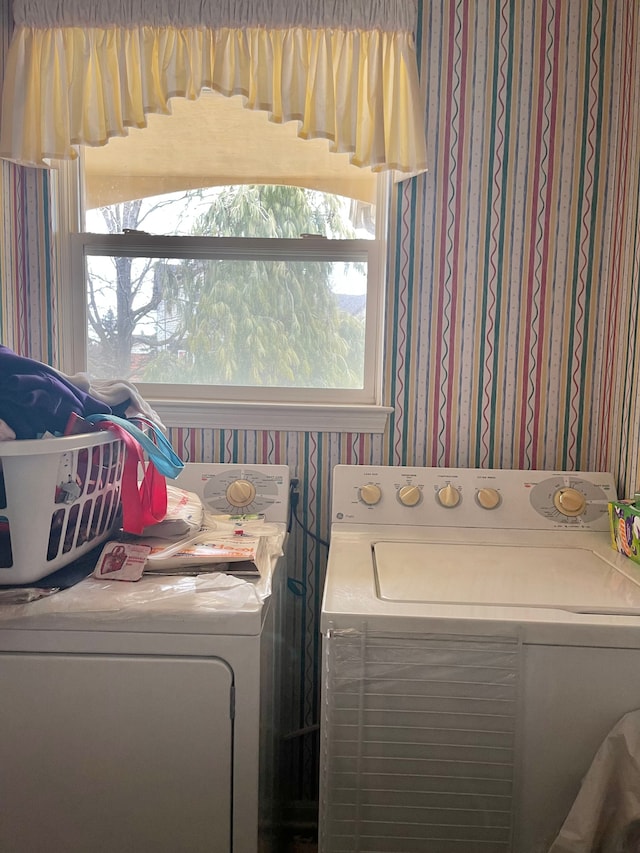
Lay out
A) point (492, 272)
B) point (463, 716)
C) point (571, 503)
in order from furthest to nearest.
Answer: point (492, 272), point (571, 503), point (463, 716)

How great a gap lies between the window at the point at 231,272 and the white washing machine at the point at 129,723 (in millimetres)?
879

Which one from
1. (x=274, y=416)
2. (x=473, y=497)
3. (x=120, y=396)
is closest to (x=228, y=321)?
(x=274, y=416)

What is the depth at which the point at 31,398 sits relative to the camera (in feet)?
3.38

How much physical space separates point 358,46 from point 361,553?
1.32 m

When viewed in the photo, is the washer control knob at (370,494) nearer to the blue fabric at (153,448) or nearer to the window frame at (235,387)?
the window frame at (235,387)

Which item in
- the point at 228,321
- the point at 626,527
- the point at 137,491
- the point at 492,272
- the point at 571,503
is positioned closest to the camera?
the point at 137,491

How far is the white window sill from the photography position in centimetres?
179

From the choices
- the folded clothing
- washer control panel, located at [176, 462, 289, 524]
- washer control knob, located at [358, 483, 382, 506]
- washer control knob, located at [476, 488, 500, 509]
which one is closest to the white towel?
the folded clothing

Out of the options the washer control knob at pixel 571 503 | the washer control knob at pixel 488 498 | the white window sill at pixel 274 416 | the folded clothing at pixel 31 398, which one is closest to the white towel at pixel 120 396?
the folded clothing at pixel 31 398

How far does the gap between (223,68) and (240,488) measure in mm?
1113

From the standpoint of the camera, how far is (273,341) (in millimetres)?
1875

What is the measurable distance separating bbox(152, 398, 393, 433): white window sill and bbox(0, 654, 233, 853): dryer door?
0.89m

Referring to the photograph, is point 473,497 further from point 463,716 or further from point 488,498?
point 463,716

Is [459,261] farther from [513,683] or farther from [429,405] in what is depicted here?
[513,683]
